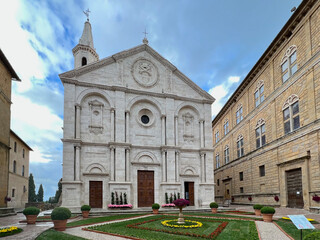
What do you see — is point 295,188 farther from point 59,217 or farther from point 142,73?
point 59,217

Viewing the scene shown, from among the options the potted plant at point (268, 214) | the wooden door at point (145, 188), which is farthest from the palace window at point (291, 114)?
the wooden door at point (145, 188)

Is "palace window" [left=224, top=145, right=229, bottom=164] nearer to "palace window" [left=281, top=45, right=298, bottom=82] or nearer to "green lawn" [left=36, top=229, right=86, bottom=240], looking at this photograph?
"palace window" [left=281, top=45, right=298, bottom=82]

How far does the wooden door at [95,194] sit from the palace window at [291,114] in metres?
19.6

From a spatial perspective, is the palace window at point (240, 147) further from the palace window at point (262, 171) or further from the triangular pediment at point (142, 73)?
the triangular pediment at point (142, 73)

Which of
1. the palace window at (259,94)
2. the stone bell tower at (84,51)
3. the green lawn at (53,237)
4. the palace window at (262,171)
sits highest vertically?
the stone bell tower at (84,51)

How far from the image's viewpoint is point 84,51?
40.7m

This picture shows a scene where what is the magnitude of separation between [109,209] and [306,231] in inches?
726

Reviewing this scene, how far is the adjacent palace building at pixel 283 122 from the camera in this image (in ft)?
76.1

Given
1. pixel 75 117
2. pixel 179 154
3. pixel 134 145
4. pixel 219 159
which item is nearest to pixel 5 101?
pixel 75 117

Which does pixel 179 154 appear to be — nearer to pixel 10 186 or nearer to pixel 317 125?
pixel 317 125

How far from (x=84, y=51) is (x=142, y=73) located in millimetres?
12972

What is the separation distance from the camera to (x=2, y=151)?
1153 inches

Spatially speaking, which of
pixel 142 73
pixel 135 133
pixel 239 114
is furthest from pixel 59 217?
pixel 239 114

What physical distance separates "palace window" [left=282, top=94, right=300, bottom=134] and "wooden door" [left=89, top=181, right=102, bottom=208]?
19.6 m
